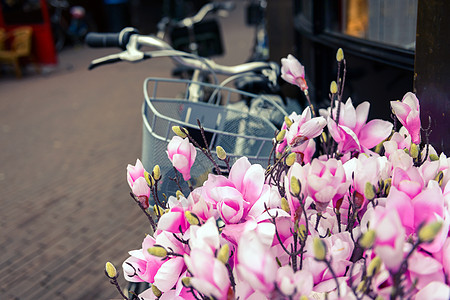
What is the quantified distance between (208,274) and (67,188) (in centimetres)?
424

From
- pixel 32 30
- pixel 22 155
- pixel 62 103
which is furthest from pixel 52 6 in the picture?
pixel 22 155

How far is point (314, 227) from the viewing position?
0.91 meters

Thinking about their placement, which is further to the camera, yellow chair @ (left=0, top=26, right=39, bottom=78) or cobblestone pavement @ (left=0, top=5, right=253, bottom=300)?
yellow chair @ (left=0, top=26, right=39, bottom=78)

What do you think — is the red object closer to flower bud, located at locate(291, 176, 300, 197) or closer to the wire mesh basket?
the wire mesh basket

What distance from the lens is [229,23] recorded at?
59.1ft

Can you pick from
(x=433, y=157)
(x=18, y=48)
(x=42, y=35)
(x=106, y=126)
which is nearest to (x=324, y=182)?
(x=433, y=157)

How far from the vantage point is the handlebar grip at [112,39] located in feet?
6.57

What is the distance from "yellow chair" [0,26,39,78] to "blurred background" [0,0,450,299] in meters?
1.17

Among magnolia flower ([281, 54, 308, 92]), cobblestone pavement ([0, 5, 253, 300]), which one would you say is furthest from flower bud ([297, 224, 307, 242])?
cobblestone pavement ([0, 5, 253, 300])

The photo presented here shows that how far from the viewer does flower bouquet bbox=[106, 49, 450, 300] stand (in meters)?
0.62

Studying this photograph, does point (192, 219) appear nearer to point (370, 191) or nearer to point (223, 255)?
point (223, 255)

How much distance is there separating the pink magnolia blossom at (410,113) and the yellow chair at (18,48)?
437 inches

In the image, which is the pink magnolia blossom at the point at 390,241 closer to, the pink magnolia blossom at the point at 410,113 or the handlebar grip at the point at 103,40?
the pink magnolia blossom at the point at 410,113

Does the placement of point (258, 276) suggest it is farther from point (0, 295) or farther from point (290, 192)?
point (0, 295)
